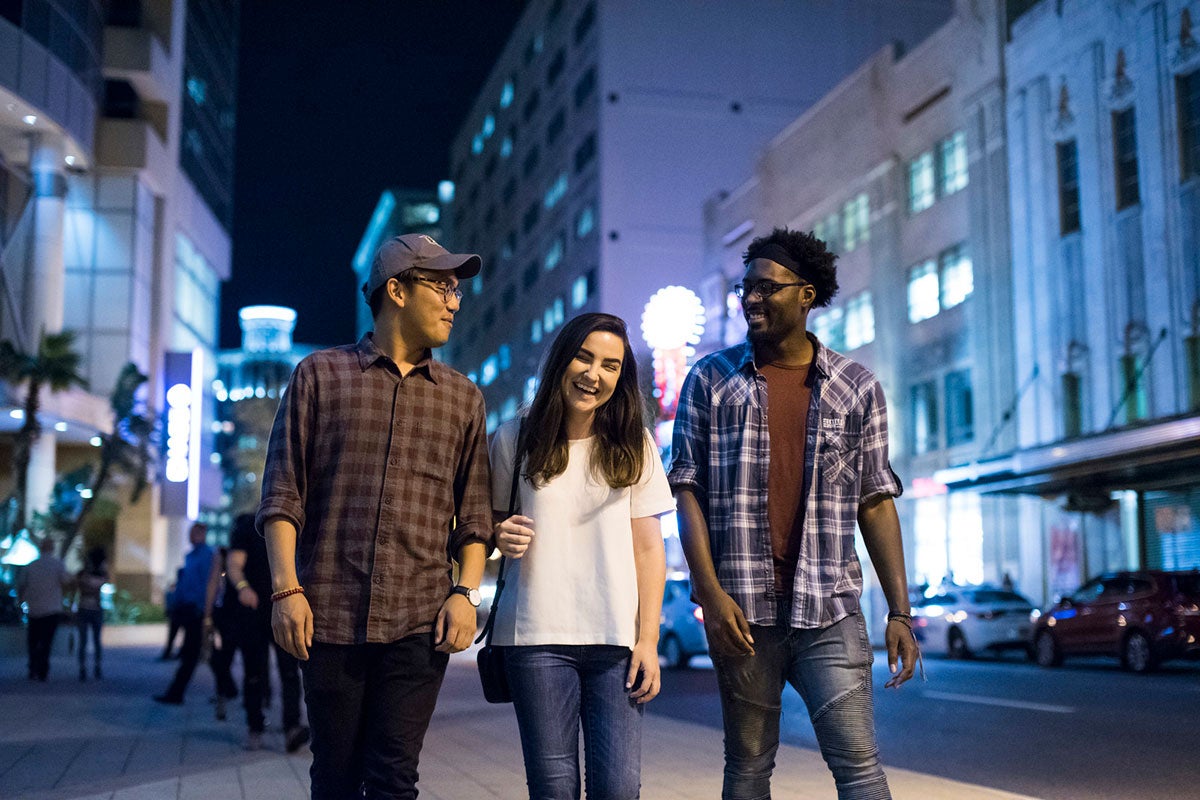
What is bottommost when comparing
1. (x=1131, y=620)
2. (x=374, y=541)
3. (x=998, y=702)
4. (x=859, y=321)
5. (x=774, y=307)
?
(x=998, y=702)

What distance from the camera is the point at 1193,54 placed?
26.3 m

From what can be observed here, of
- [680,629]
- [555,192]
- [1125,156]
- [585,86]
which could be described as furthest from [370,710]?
[555,192]

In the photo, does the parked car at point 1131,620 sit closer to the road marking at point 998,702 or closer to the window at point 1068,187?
the road marking at point 998,702

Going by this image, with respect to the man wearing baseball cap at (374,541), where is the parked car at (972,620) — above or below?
below

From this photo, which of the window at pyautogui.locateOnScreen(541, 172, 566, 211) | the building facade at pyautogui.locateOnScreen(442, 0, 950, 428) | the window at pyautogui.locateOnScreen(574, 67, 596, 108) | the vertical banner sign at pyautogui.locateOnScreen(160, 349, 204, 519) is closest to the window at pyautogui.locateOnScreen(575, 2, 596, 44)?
the building facade at pyautogui.locateOnScreen(442, 0, 950, 428)

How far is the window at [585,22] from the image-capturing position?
192 ft

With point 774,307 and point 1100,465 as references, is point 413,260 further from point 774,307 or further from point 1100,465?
point 1100,465

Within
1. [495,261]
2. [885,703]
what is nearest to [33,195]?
[885,703]

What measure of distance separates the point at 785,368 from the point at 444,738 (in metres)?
7.33

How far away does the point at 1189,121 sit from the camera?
26.8 metres

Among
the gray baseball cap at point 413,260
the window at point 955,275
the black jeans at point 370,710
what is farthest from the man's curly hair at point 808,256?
the window at point 955,275

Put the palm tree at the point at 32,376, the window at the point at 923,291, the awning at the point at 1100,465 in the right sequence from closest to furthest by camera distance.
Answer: the awning at the point at 1100,465 → the palm tree at the point at 32,376 → the window at the point at 923,291

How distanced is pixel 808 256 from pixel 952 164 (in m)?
32.1

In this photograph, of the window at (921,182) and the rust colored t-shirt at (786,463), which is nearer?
the rust colored t-shirt at (786,463)
